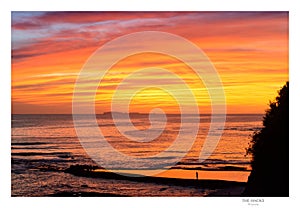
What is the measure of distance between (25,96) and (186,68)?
5.85 ft

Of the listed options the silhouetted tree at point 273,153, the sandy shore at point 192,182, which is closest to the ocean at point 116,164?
the sandy shore at point 192,182

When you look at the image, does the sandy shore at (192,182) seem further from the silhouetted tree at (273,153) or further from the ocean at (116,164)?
the silhouetted tree at (273,153)

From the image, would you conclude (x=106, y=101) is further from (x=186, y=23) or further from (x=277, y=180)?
(x=277, y=180)

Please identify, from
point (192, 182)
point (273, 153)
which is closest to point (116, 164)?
point (192, 182)

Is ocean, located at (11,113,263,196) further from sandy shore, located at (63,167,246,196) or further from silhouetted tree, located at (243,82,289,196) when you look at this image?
silhouetted tree, located at (243,82,289,196)

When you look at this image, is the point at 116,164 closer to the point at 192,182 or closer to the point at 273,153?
the point at 192,182

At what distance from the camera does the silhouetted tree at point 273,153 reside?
443cm

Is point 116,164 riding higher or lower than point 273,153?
lower

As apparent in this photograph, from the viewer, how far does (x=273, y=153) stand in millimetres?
5074

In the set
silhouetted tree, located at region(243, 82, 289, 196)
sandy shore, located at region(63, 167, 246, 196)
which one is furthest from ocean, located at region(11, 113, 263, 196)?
silhouetted tree, located at region(243, 82, 289, 196)
